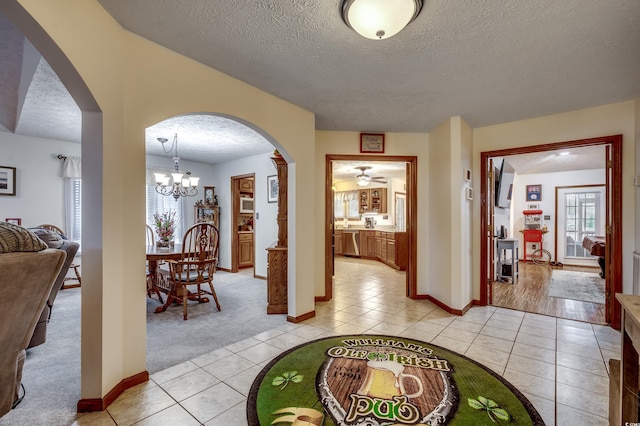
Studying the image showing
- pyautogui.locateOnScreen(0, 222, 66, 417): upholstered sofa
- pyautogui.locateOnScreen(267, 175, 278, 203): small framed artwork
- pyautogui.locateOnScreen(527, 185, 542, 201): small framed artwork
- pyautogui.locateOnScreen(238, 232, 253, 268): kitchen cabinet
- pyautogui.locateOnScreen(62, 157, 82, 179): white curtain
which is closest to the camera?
pyautogui.locateOnScreen(0, 222, 66, 417): upholstered sofa

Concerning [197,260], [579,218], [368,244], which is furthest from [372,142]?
[579,218]

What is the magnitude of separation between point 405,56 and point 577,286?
5390 millimetres

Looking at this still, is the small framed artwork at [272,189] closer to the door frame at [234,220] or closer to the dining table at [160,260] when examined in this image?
the door frame at [234,220]

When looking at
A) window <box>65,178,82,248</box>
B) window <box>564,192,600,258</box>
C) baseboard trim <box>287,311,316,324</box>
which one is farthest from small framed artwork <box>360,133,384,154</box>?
window <box>564,192,600,258</box>

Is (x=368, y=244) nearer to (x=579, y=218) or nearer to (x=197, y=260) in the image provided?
(x=579, y=218)

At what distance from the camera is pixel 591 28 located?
6.20 feet

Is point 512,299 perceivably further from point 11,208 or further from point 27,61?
point 11,208

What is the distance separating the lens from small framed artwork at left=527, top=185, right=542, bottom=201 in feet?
25.4

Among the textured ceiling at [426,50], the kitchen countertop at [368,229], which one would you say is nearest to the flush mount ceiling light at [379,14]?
the textured ceiling at [426,50]

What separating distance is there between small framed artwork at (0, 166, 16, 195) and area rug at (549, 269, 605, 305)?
8455mm

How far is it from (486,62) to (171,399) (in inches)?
133

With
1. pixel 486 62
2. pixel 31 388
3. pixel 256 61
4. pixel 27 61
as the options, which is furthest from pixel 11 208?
pixel 486 62

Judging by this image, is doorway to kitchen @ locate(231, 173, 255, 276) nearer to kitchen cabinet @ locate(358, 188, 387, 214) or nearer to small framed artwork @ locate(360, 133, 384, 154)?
small framed artwork @ locate(360, 133, 384, 154)

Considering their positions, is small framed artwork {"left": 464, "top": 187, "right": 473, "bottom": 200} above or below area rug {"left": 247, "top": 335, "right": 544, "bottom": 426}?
above
